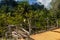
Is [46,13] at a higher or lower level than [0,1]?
lower

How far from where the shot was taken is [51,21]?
6785mm

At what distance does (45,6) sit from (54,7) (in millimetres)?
1544

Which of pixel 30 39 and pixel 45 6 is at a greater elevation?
pixel 45 6

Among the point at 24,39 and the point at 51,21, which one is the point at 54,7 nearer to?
the point at 51,21

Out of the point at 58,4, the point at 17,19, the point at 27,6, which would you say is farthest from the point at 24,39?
the point at 27,6

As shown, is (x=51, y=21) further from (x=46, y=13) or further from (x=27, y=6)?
(x=27, y=6)

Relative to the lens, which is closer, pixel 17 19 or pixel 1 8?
pixel 17 19

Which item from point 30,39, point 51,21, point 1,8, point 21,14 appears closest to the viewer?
point 30,39

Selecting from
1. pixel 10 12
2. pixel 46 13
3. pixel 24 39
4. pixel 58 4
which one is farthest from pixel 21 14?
pixel 24 39

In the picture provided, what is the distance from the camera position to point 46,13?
28.5 ft

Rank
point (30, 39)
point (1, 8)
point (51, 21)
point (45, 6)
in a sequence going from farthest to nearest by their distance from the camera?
1. point (45, 6)
2. point (1, 8)
3. point (51, 21)
4. point (30, 39)

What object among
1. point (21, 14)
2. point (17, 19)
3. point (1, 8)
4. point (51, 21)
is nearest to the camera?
point (51, 21)

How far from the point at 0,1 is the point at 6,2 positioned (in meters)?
0.49

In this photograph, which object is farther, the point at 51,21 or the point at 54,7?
the point at 54,7
